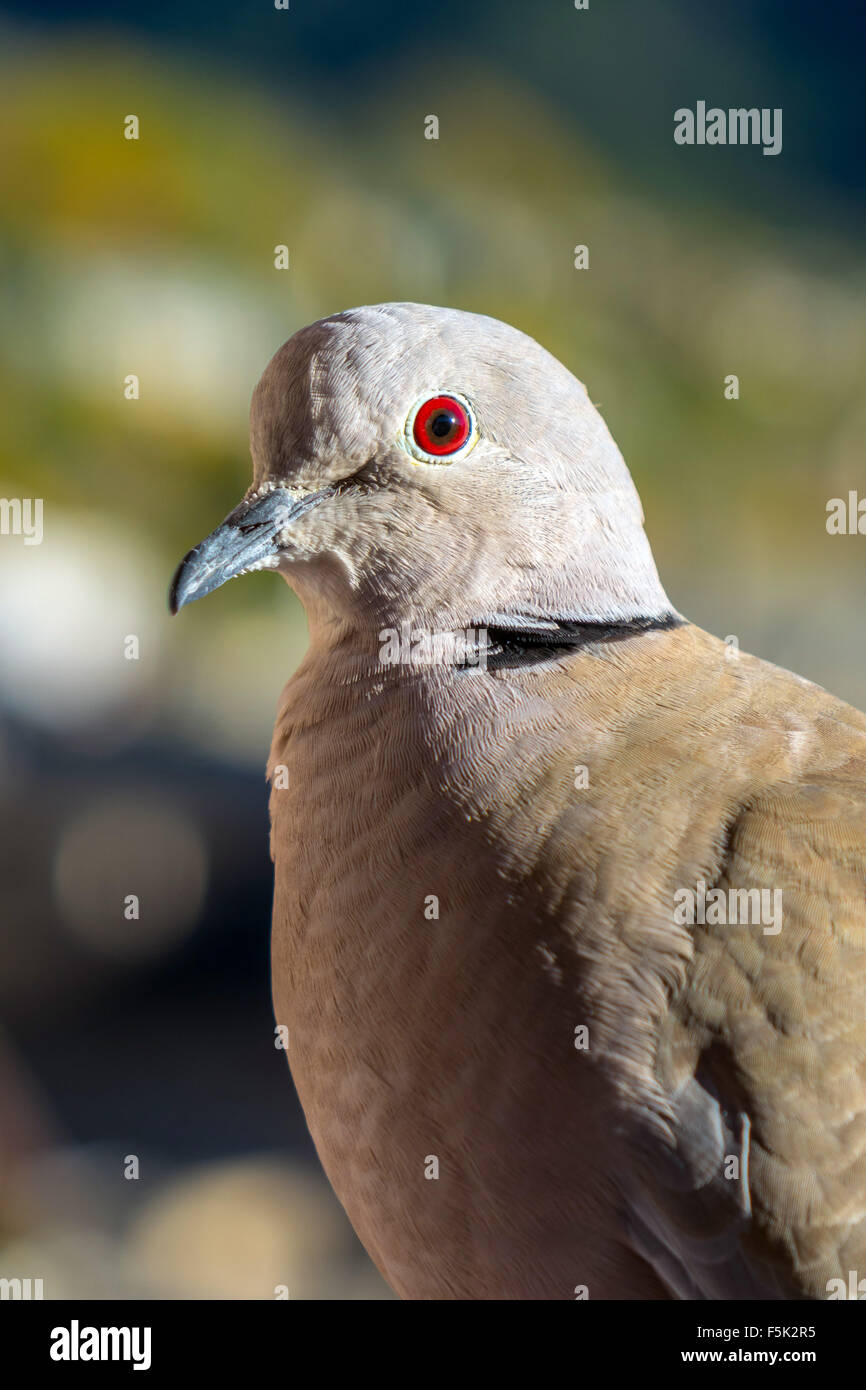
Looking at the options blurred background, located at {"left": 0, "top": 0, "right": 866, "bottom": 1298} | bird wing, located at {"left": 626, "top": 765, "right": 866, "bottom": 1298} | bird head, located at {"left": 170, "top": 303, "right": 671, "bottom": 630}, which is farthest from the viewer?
blurred background, located at {"left": 0, "top": 0, "right": 866, "bottom": 1298}

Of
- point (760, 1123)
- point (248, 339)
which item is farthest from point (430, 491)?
point (248, 339)

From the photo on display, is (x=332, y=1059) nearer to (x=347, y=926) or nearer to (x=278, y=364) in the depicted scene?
(x=347, y=926)

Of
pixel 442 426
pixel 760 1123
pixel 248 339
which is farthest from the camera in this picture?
pixel 248 339

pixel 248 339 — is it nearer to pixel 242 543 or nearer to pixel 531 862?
pixel 242 543

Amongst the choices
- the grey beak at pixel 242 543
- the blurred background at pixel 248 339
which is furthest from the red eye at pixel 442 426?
the blurred background at pixel 248 339

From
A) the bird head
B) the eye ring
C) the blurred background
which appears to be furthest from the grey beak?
the blurred background

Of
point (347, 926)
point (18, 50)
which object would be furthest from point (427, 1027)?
point (18, 50)

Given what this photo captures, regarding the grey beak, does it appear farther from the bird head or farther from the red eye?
the red eye

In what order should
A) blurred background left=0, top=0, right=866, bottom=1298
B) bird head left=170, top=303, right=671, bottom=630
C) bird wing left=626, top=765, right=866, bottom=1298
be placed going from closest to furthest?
1. bird wing left=626, top=765, right=866, bottom=1298
2. bird head left=170, top=303, right=671, bottom=630
3. blurred background left=0, top=0, right=866, bottom=1298
